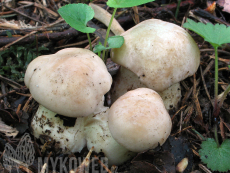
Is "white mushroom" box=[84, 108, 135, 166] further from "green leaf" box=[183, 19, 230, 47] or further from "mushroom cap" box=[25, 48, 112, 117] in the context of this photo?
"green leaf" box=[183, 19, 230, 47]

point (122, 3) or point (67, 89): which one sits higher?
point (122, 3)

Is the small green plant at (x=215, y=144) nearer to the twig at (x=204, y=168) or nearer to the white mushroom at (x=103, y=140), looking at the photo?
the twig at (x=204, y=168)

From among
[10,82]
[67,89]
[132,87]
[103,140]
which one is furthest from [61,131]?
[10,82]

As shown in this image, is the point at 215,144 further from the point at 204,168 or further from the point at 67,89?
the point at 67,89

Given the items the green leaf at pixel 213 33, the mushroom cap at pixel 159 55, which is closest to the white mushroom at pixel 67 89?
the mushroom cap at pixel 159 55

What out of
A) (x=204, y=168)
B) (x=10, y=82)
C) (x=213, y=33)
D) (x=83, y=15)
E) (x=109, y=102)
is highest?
(x=83, y=15)

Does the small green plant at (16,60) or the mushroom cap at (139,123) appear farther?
the small green plant at (16,60)

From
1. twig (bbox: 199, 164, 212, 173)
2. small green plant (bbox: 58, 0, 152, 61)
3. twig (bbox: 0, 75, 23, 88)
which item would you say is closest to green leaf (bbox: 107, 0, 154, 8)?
small green plant (bbox: 58, 0, 152, 61)

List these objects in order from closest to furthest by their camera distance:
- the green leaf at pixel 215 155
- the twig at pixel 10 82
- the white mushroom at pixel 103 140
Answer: the green leaf at pixel 215 155 → the white mushroom at pixel 103 140 → the twig at pixel 10 82
